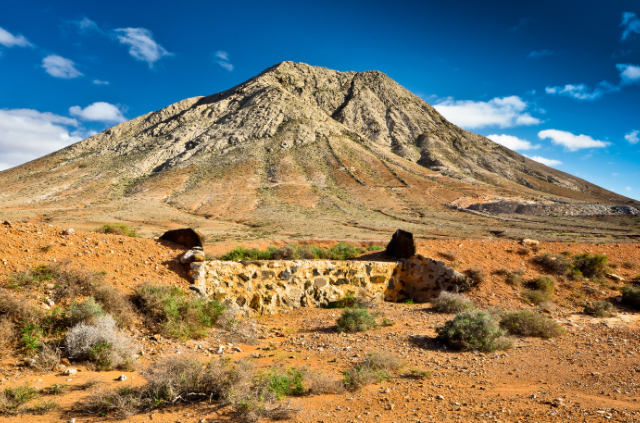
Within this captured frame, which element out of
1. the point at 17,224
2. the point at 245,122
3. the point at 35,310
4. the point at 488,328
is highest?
the point at 245,122

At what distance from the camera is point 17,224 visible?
6.75 metres

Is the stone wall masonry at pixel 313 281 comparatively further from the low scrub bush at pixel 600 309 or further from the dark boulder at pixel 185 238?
the low scrub bush at pixel 600 309

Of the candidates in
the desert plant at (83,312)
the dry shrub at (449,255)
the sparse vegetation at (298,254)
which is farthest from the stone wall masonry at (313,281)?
the desert plant at (83,312)

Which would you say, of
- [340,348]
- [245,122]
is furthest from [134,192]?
[340,348]

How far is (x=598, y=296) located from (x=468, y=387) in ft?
25.7

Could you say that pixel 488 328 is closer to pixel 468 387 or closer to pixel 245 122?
pixel 468 387

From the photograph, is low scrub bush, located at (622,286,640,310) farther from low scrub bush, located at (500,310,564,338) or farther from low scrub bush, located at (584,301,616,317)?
low scrub bush, located at (500,310,564,338)

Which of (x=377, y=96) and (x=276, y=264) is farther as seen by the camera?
(x=377, y=96)

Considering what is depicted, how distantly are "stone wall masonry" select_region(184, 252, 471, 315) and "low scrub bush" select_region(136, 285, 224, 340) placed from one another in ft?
2.59

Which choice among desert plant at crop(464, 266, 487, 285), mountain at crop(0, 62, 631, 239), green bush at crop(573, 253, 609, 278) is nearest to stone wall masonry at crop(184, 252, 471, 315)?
desert plant at crop(464, 266, 487, 285)

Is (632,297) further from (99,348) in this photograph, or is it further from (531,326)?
(99,348)

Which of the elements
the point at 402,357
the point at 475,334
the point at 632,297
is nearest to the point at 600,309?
the point at 632,297

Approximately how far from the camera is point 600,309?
8352 mm

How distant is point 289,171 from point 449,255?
47.1 m
